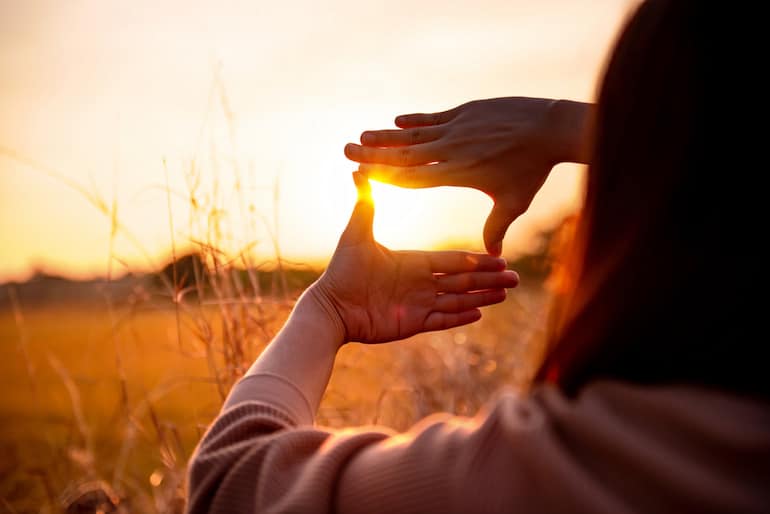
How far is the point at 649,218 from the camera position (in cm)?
87

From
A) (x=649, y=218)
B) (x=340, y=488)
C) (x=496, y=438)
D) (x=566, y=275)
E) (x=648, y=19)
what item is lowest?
(x=340, y=488)

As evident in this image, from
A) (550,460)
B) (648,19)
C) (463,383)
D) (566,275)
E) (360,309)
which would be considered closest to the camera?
(550,460)

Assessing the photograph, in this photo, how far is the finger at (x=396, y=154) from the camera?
1648 mm

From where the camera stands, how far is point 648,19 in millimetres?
924

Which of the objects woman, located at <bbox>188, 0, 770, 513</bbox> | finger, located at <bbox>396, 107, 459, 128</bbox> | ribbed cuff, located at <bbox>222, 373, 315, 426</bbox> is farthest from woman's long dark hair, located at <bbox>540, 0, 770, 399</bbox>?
finger, located at <bbox>396, 107, 459, 128</bbox>

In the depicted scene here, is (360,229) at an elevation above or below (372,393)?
above

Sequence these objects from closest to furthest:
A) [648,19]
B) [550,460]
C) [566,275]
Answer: [550,460] < [648,19] < [566,275]

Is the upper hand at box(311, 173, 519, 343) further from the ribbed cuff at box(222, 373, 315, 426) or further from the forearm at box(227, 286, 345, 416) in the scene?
the ribbed cuff at box(222, 373, 315, 426)

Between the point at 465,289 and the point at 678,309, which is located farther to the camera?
the point at 465,289

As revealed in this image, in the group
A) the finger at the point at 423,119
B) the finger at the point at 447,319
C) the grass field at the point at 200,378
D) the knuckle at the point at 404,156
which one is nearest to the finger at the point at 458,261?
the finger at the point at 447,319

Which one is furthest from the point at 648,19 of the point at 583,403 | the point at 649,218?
the point at 583,403

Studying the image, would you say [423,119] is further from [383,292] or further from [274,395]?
[274,395]

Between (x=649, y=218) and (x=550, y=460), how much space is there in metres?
0.32

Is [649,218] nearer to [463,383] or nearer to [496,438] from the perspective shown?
[496,438]
